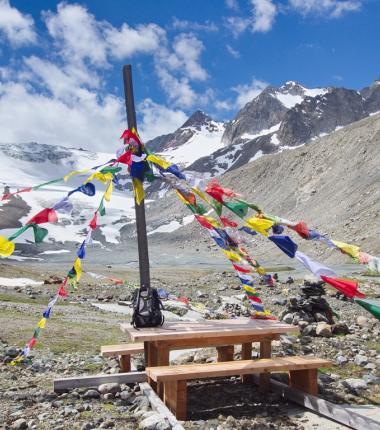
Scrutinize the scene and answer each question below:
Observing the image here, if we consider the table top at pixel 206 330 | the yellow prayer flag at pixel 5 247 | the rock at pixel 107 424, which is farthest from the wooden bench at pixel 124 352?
the yellow prayer flag at pixel 5 247

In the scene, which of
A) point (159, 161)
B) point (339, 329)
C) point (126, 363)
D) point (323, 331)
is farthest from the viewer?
point (339, 329)

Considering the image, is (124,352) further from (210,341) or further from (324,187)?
(324,187)

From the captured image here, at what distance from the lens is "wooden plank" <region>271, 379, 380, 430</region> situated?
17.7 feet

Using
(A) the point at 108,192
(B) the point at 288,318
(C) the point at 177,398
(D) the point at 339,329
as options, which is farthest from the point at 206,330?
(B) the point at 288,318

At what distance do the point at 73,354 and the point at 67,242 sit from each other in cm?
11271

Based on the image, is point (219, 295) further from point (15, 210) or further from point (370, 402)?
point (15, 210)

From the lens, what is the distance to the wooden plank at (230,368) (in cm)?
592

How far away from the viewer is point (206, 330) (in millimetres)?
6934

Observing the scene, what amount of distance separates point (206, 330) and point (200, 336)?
0.72 ft

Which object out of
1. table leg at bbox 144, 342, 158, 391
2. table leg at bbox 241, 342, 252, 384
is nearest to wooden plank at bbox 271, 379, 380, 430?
table leg at bbox 241, 342, 252, 384

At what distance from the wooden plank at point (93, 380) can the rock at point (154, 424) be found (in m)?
1.71

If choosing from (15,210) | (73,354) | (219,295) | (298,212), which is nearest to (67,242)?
(15,210)

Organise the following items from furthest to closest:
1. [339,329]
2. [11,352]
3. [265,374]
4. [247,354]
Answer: [339,329] < [11,352] < [247,354] < [265,374]

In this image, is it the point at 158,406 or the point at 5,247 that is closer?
the point at 158,406
